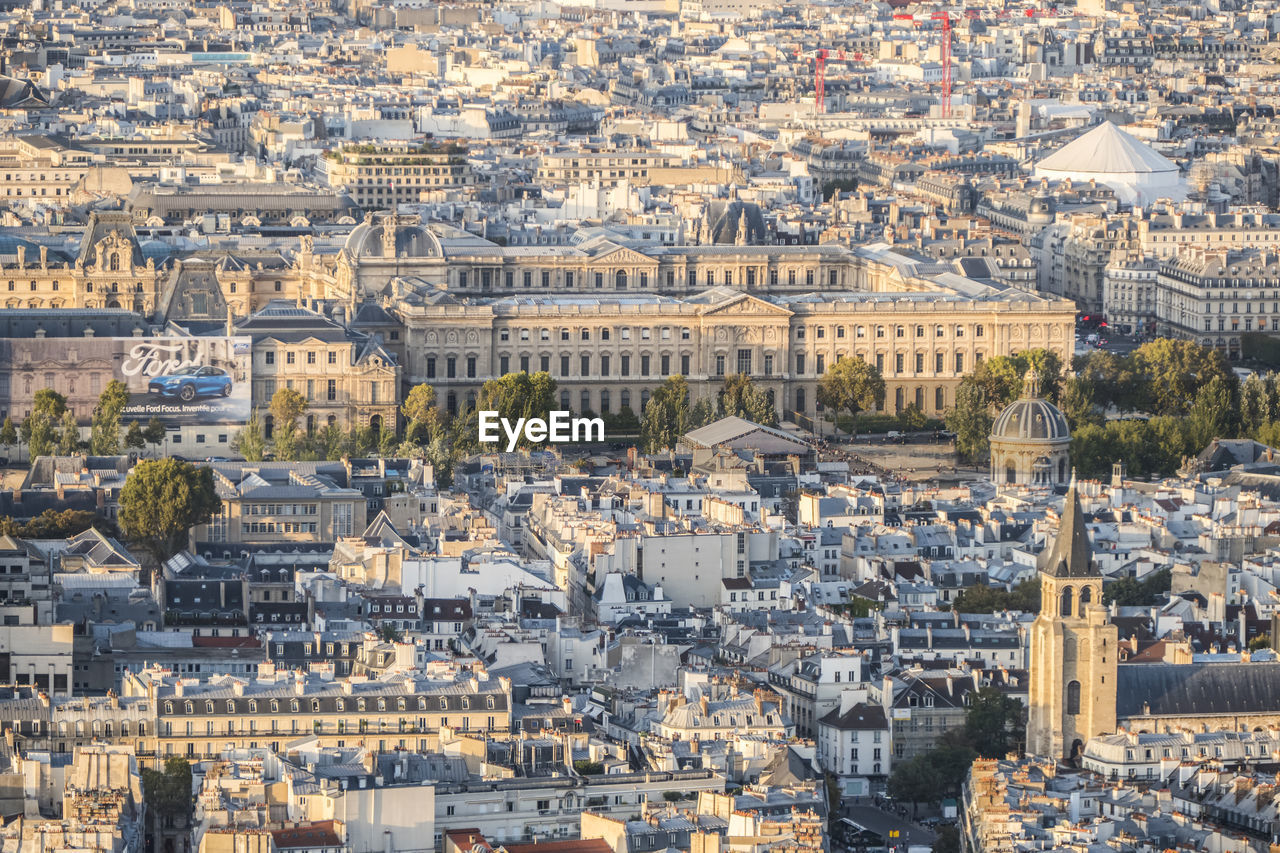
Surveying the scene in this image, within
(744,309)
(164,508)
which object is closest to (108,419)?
(164,508)

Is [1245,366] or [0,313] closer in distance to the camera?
[0,313]

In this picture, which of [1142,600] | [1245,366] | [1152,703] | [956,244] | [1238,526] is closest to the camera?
[1152,703]

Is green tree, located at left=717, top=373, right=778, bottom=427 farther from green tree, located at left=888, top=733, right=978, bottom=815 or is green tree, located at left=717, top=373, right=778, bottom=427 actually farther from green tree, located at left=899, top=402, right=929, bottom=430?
green tree, located at left=888, top=733, right=978, bottom=815

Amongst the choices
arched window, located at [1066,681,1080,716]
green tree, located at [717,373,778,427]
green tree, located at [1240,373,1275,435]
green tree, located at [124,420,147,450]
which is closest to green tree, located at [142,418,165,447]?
green tree, located at [124,420,147,450]

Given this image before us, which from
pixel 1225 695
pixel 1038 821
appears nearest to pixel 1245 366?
pixel 1225 695

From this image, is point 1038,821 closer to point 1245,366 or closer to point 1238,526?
point 1238,526

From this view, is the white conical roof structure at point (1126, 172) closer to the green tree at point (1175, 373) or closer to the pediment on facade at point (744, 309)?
the pediment on facade at point (744, 309)

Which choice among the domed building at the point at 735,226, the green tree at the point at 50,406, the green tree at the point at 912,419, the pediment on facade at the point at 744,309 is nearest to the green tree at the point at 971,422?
the green tree at the point at 912,419
